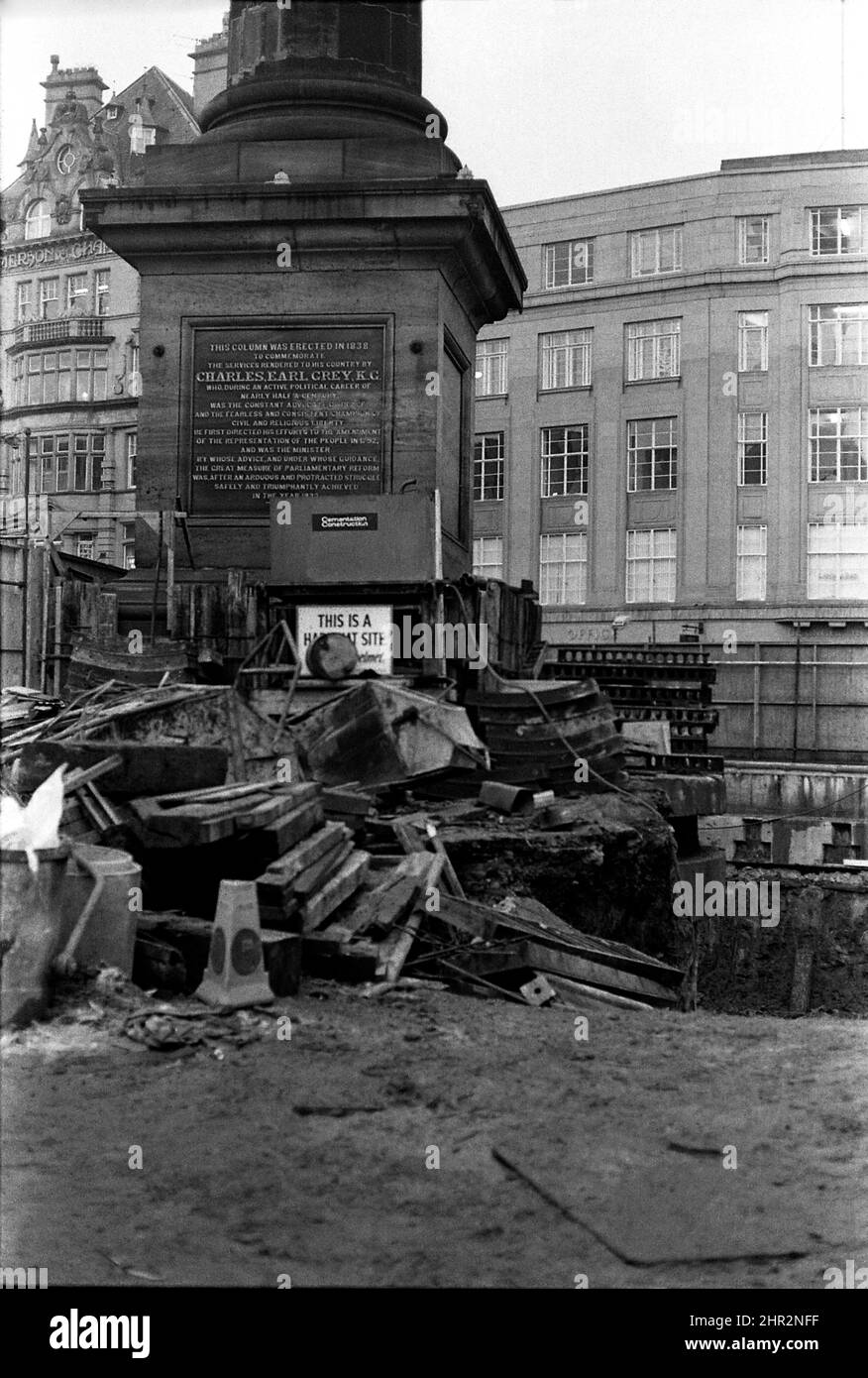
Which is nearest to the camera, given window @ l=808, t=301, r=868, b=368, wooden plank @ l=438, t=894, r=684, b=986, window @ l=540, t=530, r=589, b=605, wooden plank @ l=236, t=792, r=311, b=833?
wooden plank @ l=236, t=792, r=311, b=833

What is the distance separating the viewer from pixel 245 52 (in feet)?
57.6

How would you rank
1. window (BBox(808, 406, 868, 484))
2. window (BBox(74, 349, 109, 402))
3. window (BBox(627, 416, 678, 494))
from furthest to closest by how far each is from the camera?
1. window (BBox(74, 349, 109, 402))
2. window (BBox(627, 416, 678, 494))
3. window (BBox(808, 406, 868, 484))

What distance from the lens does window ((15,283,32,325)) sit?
232 feet

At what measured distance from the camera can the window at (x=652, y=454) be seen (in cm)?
Answer: 5759

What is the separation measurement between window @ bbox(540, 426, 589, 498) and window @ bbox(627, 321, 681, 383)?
3239 millimetres

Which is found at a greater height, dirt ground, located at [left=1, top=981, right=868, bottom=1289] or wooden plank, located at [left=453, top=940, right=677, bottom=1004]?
dirt ground, located at [left=1, top=981, right=868, bottom=1289]

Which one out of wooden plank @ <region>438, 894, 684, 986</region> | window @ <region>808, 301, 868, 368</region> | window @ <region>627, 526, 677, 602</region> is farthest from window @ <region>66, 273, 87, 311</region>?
wooden plank @ <region>438, 894, 684, 986</region>

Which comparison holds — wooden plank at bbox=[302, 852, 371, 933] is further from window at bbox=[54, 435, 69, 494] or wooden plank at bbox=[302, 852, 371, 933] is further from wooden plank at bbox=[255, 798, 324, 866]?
window at bbox=[54, 435, 69, 494]

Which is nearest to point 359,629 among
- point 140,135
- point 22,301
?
point 140,135

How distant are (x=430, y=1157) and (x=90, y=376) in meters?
69.3

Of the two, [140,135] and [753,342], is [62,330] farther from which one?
[753,342]

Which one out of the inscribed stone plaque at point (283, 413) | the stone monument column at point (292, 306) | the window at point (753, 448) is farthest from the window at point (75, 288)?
the inscribed stone plaque at point (283, 413)

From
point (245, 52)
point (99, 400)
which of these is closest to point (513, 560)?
point (99, 400)

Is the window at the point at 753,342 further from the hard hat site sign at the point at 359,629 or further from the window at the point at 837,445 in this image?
the hard hat site sign at the point at 359,629
